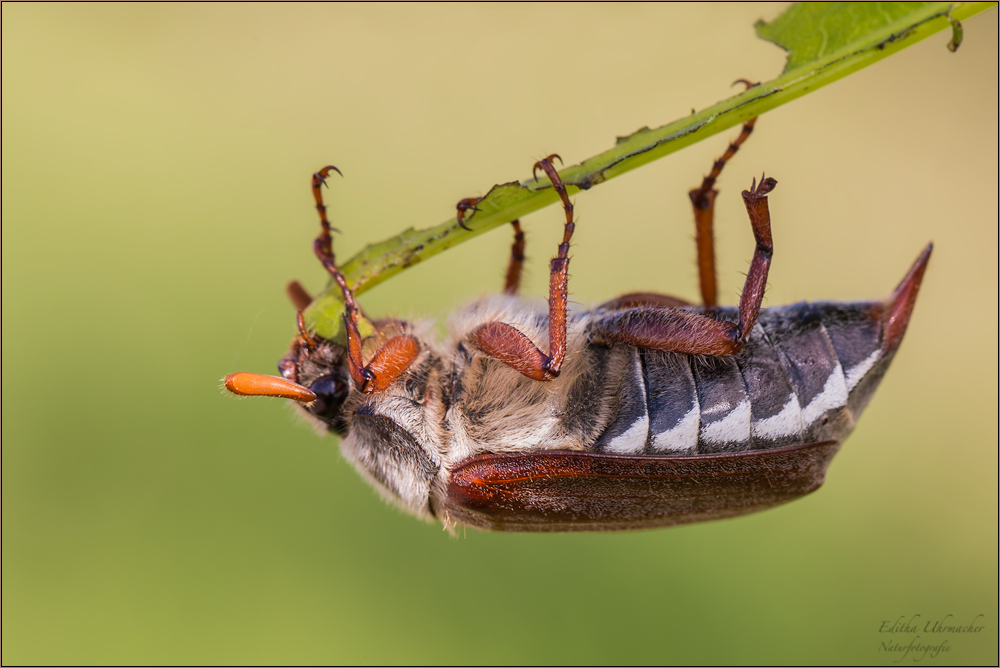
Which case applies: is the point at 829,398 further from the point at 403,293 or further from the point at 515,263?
the point at 403,293

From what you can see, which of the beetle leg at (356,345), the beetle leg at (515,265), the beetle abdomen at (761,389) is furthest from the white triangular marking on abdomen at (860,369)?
the beetle leg at (356,345)

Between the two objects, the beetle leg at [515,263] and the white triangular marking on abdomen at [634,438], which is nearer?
the white triangular marking on abdomen at [634,438]

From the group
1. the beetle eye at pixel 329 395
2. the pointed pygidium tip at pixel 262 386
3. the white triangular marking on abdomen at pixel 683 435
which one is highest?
the pointed pygidium tip at pixel 262 386

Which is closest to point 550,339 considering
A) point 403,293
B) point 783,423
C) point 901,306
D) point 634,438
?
point 634,438

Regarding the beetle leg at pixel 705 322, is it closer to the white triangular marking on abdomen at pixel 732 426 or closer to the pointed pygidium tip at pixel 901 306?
the white triangular marking on abdomen at pixel 732 426

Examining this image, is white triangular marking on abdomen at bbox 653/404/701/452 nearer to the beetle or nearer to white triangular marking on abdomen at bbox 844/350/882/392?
the beetle

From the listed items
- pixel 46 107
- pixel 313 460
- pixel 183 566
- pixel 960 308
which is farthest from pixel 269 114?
pixel 960 308

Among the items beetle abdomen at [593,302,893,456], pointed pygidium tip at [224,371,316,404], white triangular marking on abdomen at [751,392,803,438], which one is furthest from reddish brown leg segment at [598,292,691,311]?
pointed pygidium tip at [224,371,316,404]
